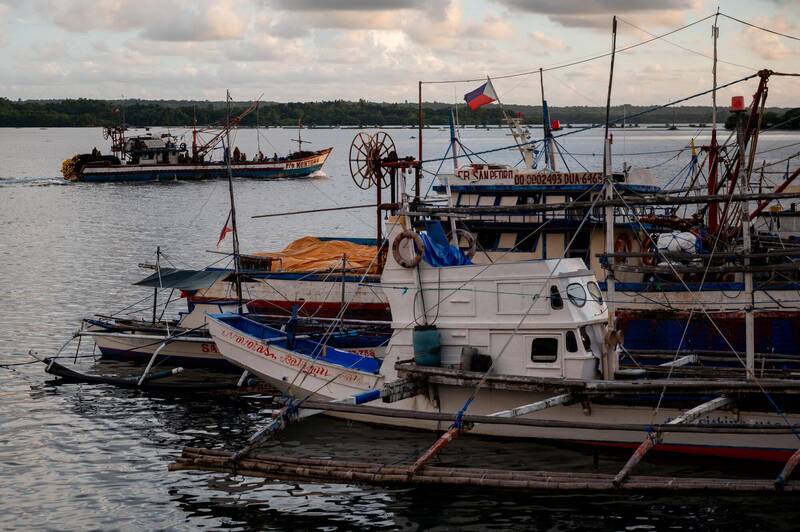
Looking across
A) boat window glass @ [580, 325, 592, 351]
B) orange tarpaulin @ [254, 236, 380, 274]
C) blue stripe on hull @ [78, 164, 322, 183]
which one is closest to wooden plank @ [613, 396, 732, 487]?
boat window glass @ [580, 325, 592, 351]

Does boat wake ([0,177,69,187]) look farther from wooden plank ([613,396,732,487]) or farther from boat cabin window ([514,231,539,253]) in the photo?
wooden plank ([613,396,732,487])

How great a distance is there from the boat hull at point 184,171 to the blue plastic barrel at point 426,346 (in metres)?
102

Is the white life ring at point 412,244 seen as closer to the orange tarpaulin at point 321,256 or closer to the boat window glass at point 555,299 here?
the boat window glass at point 555,299

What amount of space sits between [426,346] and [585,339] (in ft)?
12.1

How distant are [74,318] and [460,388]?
23.6 metres

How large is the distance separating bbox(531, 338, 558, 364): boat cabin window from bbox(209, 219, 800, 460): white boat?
2 centimetres

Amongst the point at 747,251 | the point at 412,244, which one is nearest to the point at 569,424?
the point at 747,251

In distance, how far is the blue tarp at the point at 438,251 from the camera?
2566 cm

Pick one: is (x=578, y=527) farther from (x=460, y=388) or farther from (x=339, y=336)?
(x=339, y=336)

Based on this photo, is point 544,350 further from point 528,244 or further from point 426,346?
point 528,244

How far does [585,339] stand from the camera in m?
24.2

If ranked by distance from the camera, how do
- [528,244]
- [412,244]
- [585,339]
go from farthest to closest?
[528,244] → [412,244] → [585,339]

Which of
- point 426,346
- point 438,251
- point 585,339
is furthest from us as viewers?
point 438,251

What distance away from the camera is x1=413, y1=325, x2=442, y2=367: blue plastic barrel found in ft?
81.4
